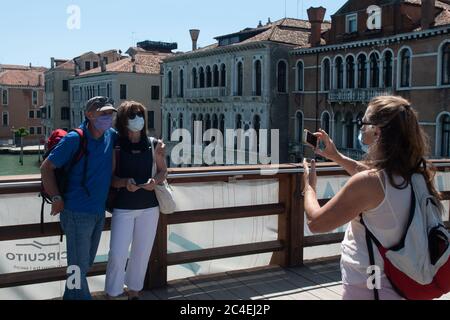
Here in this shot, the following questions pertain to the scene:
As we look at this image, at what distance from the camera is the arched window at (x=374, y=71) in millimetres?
25844

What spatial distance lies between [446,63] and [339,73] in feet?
21.6

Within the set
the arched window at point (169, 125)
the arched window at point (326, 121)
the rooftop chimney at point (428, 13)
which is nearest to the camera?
the rooftop chimney at point (428, 13)

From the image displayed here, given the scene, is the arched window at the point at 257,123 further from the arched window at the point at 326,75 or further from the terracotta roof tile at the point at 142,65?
the terracotta roof tile at the point at 142,65

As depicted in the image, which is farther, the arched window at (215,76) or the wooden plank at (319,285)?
the arched window at (215,76)

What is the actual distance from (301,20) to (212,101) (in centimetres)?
749

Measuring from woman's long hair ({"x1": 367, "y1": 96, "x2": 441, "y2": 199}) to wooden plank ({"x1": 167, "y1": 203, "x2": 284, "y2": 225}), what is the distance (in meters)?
2.27

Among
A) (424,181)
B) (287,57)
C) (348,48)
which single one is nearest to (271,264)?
(424,181)

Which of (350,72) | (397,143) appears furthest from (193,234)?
(350,72)

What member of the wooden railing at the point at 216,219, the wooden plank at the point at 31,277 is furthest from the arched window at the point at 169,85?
the wooden plank at the point at 31,277

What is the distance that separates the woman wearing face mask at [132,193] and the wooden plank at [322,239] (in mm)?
1717

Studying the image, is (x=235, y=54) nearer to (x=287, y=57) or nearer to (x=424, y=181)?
(x=287, y=57)

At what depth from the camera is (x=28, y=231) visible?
3703mm

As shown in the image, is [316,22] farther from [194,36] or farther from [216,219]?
[216,219]

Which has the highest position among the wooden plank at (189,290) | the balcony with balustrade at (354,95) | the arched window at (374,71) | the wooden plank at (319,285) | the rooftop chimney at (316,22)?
the rooftop chimney at (316,22)
